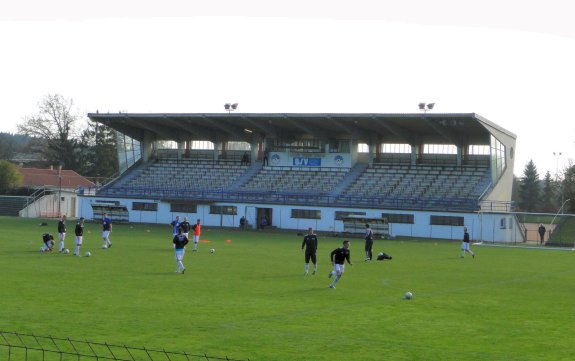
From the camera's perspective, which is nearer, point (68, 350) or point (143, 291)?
point (68, 350)

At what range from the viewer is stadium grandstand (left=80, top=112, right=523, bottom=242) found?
7169cm

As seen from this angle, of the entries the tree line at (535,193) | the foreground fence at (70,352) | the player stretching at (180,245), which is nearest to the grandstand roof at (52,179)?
the tree line at (535,193)

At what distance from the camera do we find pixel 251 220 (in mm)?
77875

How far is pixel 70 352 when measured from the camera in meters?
16.9

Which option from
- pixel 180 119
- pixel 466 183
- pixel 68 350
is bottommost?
pixel 68 350

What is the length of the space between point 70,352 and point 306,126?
66.6 metres

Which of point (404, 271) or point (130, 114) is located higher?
point (130, 114)

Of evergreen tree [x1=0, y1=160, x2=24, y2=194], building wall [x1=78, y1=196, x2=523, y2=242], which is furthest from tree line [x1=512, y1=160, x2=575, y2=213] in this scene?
evergreen tree [x1=0, y1=160, x2=24, y2=194]

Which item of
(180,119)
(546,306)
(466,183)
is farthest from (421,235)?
(546,306)

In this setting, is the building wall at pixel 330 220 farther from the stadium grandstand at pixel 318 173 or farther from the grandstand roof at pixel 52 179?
the grandstand roof at pixel 52 179

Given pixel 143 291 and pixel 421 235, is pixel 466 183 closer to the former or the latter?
pixel 421 235

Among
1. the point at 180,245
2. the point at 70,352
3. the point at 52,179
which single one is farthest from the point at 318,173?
the point at 70,352

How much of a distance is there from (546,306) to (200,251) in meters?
23.9

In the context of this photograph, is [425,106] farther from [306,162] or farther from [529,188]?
[529,188]
